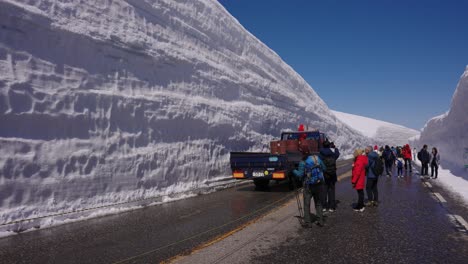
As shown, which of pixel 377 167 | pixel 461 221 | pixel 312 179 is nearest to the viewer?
pixel 461 221

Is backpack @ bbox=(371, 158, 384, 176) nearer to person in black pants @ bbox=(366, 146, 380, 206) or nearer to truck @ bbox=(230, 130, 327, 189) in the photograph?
person in black pants @ bbox=(366, 146, 380, 206)

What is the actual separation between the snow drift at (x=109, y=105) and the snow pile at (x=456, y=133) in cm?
1325

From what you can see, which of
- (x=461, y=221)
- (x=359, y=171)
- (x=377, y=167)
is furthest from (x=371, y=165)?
(x=461, y=221)

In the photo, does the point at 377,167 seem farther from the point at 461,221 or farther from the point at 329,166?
the point at 461,221

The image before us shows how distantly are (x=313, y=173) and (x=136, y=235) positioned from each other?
4.00m

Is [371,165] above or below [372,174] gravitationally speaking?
above

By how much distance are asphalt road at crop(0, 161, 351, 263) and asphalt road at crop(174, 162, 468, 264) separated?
0.59 metres

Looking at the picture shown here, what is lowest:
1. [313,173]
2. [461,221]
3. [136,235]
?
[136,235]

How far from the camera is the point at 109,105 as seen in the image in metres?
12.5

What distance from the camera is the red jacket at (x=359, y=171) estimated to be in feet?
31.0

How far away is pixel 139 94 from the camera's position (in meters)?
14.4

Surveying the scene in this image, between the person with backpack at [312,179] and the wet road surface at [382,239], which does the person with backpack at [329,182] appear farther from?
the person with backpack at [312,179]

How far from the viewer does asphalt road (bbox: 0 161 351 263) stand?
5.88 metres

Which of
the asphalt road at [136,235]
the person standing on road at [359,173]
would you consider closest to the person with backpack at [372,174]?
the person standing on road at [359,173]
